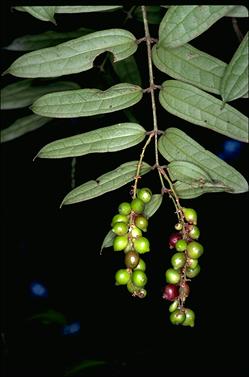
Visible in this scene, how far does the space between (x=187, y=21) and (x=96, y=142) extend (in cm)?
34

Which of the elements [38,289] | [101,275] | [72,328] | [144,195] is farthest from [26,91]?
[72,328]

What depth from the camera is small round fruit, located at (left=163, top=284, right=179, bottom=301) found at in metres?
1.16

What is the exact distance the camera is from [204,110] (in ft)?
3.71

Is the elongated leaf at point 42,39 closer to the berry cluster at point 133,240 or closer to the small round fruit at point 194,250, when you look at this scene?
the berry cluster at point 133,240

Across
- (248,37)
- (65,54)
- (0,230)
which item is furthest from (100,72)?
(0,230)

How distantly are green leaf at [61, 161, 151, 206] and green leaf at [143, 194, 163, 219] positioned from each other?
0.26 feet

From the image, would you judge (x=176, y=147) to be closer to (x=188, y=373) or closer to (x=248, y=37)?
(x=248, y=37)

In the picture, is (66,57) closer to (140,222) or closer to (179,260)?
(140,222)

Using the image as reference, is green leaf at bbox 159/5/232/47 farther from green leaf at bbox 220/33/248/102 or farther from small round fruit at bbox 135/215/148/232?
small round fruit at bbox 135/215/148/232

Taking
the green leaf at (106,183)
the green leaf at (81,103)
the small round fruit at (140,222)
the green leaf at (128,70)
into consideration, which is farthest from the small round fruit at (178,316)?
the green leaf at (128,70)

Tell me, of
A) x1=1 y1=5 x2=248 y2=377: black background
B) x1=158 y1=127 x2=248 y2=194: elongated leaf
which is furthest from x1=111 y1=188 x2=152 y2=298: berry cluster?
x1=1 y1=5 x2=248 y2=377: black background

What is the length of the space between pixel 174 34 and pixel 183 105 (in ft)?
0.60

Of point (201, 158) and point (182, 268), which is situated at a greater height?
point (201, 158)

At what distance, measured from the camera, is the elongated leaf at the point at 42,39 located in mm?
1783
